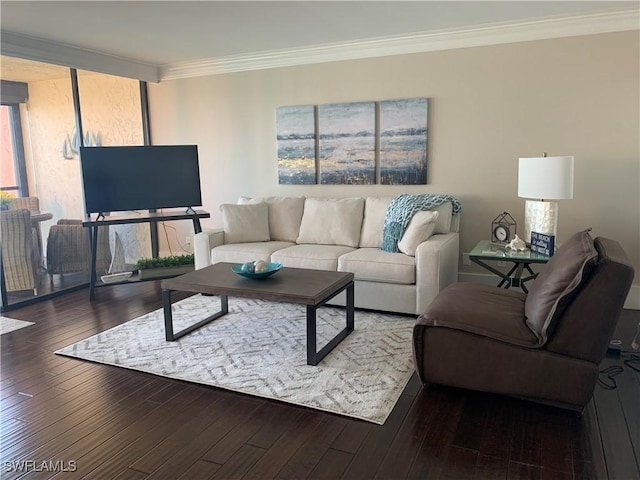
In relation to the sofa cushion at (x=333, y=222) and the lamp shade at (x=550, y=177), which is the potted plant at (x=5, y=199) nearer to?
the sofa cushion at (x=333, y=222)

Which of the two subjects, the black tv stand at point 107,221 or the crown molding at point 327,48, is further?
→ the black tv stand at point 107,221

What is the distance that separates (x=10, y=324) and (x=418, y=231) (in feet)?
11.1

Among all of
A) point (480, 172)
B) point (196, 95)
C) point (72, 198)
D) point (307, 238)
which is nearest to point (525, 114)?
point (480, 172)

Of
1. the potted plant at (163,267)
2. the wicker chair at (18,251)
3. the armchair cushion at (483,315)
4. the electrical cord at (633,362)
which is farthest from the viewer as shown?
the potted plant at (163,267)

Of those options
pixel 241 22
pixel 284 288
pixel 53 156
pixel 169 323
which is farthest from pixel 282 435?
pixel 53 156

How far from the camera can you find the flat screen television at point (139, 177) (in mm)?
4449

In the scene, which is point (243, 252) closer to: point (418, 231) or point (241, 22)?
point (418, 231)

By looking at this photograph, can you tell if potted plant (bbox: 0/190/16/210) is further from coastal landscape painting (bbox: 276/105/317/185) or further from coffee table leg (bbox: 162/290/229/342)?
coastal landscape painting (bbox: 276/105/317/185)

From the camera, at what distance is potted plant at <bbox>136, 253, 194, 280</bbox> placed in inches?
191

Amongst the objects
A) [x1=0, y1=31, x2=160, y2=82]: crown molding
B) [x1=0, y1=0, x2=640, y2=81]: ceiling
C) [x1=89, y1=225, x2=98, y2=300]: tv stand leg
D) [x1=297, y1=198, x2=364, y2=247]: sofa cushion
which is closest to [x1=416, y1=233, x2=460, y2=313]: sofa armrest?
[x1=297, y1=198, x2=364, y2=247]: sofa cushion

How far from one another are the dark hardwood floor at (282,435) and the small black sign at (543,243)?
0.92 m

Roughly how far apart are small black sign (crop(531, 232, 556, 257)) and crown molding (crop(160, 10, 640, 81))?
5.75 feet

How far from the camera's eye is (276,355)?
311 centimetres

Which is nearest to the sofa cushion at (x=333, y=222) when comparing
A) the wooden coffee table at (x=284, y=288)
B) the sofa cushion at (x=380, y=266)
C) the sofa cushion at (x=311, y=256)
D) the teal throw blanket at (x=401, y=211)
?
the sofa cushion at (x=311, y=256)
